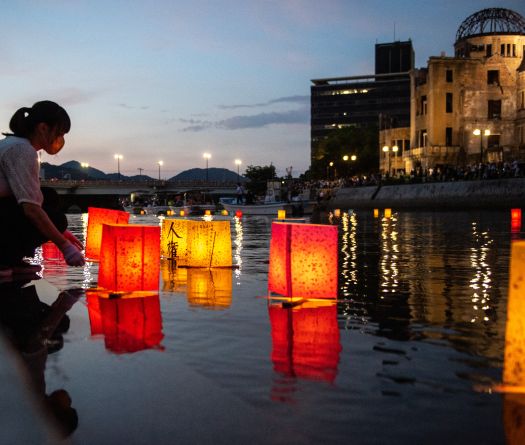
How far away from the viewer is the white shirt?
6289 mm

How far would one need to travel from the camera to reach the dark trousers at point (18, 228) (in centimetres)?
670

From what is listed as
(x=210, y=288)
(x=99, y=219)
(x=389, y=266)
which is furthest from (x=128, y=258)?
(x=389, y=266)

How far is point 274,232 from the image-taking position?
20.7 ft

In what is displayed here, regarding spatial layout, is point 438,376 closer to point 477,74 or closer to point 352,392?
point 352,392

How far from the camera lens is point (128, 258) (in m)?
6.53

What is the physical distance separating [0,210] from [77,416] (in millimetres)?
4275

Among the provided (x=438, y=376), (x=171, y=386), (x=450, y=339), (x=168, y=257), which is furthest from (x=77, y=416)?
(x=168, y=257)

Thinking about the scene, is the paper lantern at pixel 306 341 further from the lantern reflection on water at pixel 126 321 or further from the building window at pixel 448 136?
the building window at pixel 448 136

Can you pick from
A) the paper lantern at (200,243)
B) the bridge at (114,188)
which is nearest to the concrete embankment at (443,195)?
the paper lantern at (200,243)

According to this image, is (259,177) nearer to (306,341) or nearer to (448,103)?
(448,103)

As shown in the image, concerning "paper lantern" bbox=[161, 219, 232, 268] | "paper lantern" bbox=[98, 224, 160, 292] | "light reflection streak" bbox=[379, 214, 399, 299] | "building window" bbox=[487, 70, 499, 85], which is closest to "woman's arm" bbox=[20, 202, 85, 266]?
"paper lantern" bbox=[98, 224, 160, 292]

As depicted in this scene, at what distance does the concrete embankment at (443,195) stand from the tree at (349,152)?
1531 inches

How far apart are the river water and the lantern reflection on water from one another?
2 cm

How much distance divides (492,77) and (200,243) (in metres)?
67.7
